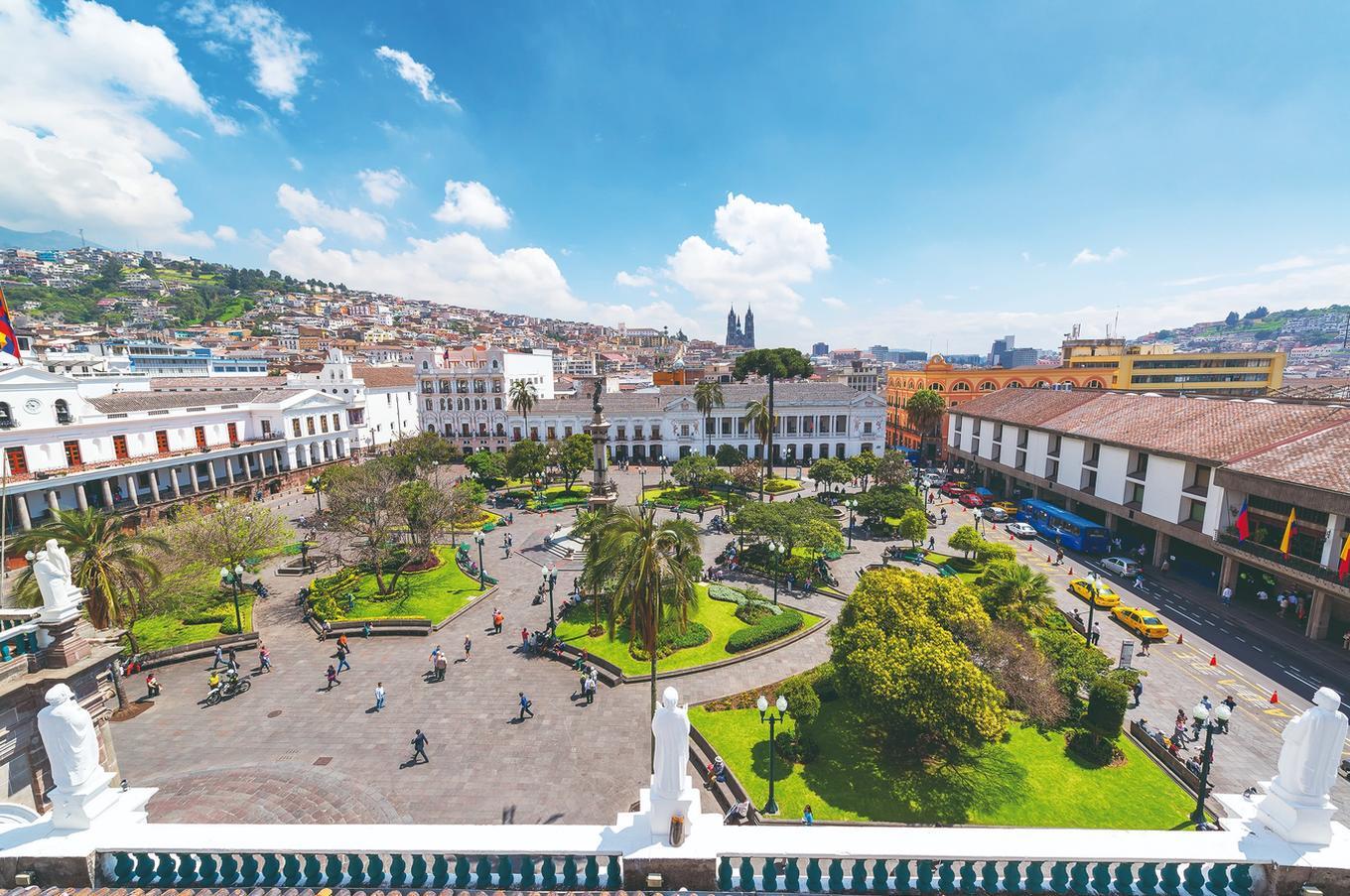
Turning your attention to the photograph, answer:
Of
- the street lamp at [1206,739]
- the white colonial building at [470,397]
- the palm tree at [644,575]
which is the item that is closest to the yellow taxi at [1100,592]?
the street lamp at [1206,739]

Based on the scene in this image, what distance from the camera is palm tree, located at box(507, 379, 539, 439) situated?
2500 inches

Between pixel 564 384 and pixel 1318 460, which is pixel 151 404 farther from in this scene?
pixel 1318 460

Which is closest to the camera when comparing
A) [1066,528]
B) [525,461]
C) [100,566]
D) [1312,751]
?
[1312,751]

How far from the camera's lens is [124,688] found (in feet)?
69.2

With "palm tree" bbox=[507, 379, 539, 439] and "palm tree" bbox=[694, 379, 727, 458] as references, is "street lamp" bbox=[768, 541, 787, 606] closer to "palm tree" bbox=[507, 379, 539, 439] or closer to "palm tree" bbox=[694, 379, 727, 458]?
"palm tree" bbox=[694, 379, 727, 458]

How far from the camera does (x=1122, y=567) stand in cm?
3347

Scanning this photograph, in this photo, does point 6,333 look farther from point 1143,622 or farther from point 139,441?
point 1143,622

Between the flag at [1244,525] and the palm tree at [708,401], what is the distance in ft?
144

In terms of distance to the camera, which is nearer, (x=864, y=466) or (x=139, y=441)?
(x=139, y=441)

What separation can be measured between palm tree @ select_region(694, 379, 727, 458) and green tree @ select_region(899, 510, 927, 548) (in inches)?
1196

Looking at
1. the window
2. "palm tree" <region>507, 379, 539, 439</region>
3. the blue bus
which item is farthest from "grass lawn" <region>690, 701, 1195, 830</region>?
"palm tree" <region>507, 379, 539, 439</region>

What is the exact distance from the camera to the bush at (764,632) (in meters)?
24.3

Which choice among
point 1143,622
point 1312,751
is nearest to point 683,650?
point 1312,751

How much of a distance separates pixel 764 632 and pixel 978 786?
10311 mm
